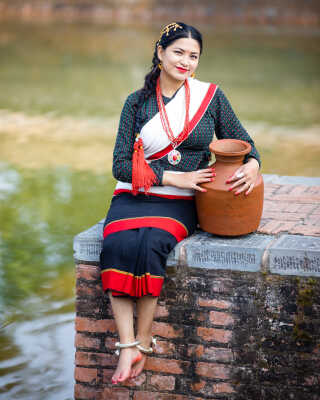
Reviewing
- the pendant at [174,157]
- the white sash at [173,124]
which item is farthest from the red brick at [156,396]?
the pendant at [174,157]

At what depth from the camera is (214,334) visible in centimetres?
314

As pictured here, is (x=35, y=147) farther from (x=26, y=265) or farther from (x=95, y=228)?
(x=95, y=228)

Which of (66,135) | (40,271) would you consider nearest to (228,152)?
(40,271)

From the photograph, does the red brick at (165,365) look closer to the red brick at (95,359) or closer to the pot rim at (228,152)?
the red brick at (95,359)

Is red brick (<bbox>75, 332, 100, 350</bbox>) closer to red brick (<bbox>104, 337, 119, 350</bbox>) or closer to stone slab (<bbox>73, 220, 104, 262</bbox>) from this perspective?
red brick (<bbox>104, 337, 119, 350</bbox>)

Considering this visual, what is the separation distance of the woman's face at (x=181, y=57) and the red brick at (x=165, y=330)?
4.03 feet

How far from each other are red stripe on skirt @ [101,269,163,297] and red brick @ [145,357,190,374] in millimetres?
413

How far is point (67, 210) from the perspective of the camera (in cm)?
638

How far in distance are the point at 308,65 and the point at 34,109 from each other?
23.8 ft

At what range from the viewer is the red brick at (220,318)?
3.12 m

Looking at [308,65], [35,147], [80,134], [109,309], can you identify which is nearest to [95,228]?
[109,309]

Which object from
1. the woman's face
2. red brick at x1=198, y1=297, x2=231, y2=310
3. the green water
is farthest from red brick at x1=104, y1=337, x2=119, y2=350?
the green water

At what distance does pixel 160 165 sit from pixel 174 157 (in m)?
0.08

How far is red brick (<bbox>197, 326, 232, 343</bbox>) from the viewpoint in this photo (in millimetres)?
3131
